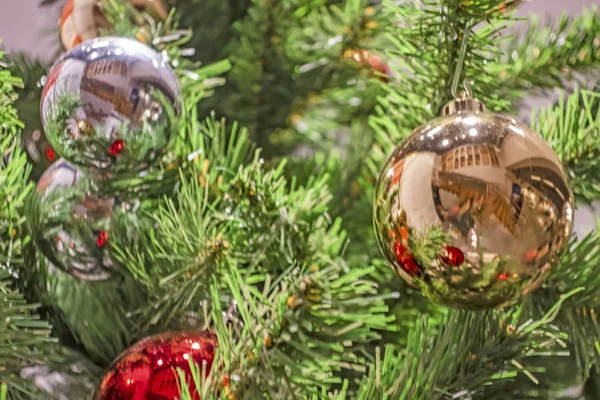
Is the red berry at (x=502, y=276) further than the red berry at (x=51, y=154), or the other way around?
the red berry at (x=51, y=154)

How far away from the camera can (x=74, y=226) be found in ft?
1.38

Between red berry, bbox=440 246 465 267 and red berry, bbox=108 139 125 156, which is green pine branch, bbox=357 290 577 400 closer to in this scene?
red berry, bbox=440 246 465 267

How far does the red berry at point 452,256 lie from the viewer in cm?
30

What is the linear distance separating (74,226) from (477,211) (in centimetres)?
26

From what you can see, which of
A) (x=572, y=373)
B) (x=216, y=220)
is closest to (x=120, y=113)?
(x=216, y=220)

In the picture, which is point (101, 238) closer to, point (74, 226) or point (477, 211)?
point (74, 226)

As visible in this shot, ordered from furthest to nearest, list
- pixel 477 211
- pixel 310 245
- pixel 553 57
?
pixel 553 57 → pixel 310 245 → pixel 477 211

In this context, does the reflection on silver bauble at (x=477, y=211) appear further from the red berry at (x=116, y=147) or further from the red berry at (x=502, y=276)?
the red berry at (x=116, y=147)

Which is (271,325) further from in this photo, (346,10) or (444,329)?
(346,10)

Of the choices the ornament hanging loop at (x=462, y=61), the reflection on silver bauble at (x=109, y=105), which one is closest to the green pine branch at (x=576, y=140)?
the ornament hanging loop at (x=462, y=61)

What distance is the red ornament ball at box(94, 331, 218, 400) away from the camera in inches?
13.1

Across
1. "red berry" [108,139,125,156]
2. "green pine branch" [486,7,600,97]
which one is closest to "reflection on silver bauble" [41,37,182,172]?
"red berry" [108,139,125,156]

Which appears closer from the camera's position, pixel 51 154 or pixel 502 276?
pixel 502 276

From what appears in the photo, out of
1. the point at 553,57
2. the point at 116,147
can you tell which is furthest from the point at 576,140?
the point at 116,147
